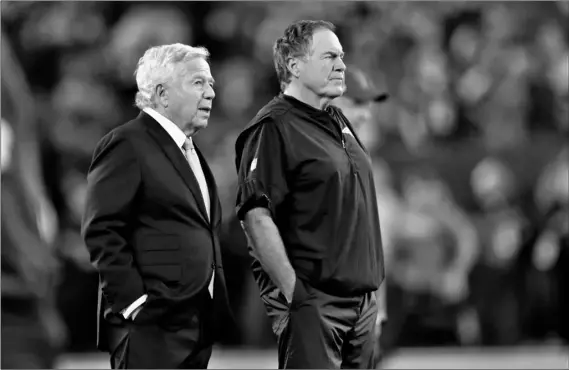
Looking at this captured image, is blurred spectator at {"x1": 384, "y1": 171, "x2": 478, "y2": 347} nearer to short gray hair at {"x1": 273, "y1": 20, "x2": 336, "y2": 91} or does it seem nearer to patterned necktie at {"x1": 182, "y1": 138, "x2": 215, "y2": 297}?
short gray hair at {"x1": 273, "y1": 20, "x2": 336, "y2": 91}

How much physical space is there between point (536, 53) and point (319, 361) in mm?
4947

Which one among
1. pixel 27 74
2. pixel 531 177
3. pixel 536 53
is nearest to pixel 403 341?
pixel 531 177

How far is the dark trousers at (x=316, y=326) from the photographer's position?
348cm

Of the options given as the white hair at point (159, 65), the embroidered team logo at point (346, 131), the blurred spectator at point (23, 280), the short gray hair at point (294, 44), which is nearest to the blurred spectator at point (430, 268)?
the blurred spectator at point (23, 280)

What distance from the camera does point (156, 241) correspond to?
3.34 m

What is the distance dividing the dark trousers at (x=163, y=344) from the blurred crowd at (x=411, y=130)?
3.46m

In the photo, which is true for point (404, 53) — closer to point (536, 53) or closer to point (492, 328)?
point (536, 53)

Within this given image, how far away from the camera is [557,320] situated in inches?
288

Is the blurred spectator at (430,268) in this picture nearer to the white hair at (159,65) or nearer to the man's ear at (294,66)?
the man's ear at (294,66)

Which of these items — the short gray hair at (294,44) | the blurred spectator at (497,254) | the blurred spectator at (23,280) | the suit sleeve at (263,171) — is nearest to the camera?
the suit sleeve at (263,171)

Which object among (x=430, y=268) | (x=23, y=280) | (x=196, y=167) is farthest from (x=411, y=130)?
(x=196, y=167)

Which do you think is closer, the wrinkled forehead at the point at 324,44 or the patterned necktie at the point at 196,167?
the patterned necktie at the point at 196,167

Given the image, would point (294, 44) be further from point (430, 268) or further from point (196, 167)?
point (430, 268)

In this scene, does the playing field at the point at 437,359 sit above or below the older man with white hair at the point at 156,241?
below
